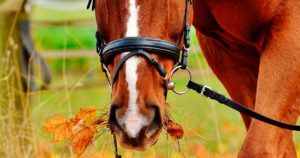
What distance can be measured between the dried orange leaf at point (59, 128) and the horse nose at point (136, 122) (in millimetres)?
1188

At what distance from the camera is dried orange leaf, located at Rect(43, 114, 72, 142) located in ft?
14.7

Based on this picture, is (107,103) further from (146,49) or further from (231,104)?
(146,49)

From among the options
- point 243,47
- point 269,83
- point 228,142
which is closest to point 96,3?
point 269,83

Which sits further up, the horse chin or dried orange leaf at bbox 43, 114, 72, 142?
the horse chin

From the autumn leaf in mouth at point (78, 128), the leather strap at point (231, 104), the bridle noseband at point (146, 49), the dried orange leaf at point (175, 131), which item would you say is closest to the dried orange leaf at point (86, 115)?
the autumn leaf in mouth at point (78, 128)

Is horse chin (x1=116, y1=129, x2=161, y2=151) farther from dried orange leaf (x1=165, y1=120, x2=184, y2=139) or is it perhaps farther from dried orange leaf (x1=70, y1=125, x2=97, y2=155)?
dried orange leaf (x1=70, y1=125, x2=97, y2=155)

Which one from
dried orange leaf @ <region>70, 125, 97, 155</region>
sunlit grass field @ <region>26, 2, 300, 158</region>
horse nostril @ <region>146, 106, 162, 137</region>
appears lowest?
sunlit grass field @ <region>26, 2, 300, 158</region>

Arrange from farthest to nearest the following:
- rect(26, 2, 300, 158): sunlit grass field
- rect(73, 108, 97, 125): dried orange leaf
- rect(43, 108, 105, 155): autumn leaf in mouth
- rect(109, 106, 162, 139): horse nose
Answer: rect(26, 2, 300, 158): sunlit grass field < rect(73, 108, 97, 125): dried orange leaf < rect(43, 108, 105, 155): autumn leaf in mouth < rect(109, 106, 162, 139): horse nose

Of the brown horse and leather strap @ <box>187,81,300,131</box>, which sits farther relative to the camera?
leather strap @ <box>187,81,300,131</box>

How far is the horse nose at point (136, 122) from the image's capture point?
10.7 feet

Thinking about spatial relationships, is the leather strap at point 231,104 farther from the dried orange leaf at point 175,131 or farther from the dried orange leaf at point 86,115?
the dried orange leaf at point 86,115

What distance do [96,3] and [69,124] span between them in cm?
103

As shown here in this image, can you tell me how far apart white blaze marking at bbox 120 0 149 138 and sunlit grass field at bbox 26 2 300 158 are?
2.79 ft

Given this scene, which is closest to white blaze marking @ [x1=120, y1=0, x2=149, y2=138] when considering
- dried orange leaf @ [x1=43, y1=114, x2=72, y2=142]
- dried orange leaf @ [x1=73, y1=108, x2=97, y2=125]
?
dried orange leaf @ [x1=73, y1=108, x2=97, y2=125]
